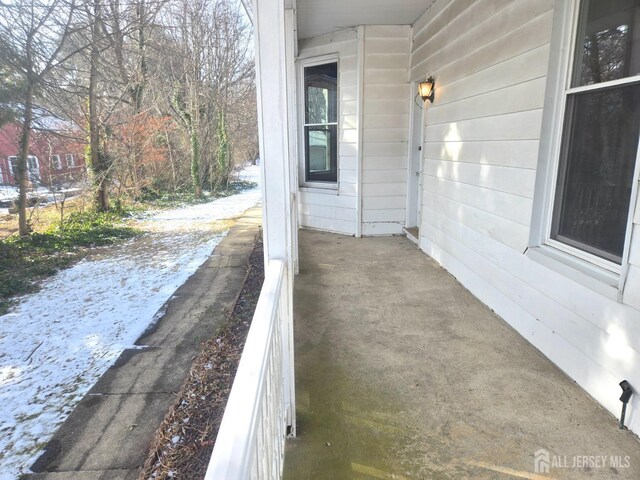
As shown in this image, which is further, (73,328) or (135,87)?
(135,87)

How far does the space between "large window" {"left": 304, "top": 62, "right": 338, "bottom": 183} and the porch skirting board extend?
3.10 meters

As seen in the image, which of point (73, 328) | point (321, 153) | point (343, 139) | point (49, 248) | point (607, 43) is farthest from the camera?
point (321, 153)

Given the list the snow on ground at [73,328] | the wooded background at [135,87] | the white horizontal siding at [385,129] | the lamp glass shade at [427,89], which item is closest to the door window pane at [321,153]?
the white horizontal siding at [385,129]

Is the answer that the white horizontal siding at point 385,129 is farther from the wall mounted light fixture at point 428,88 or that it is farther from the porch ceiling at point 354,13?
the wall mounted light fixture at point 428,88

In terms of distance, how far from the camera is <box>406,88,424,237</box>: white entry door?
528 centimetres

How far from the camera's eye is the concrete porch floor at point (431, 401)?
1.65 metres

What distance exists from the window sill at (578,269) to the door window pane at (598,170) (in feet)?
0.26

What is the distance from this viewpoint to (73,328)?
3723mm

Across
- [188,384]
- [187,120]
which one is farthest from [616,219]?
[187,120]

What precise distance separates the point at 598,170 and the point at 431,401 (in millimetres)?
1512

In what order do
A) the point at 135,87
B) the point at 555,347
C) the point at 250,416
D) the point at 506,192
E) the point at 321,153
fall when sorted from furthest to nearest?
the point at 135,87 → the point at 321,153 → the point at 506,192 → the point at 555,347 → the point at 250,416

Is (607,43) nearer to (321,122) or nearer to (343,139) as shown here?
(343,139)

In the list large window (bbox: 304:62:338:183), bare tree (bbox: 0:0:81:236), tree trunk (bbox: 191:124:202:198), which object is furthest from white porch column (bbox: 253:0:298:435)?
tree trunk (bbox: 191:124:202:198)

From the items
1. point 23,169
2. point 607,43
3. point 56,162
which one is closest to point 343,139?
point 607,43
